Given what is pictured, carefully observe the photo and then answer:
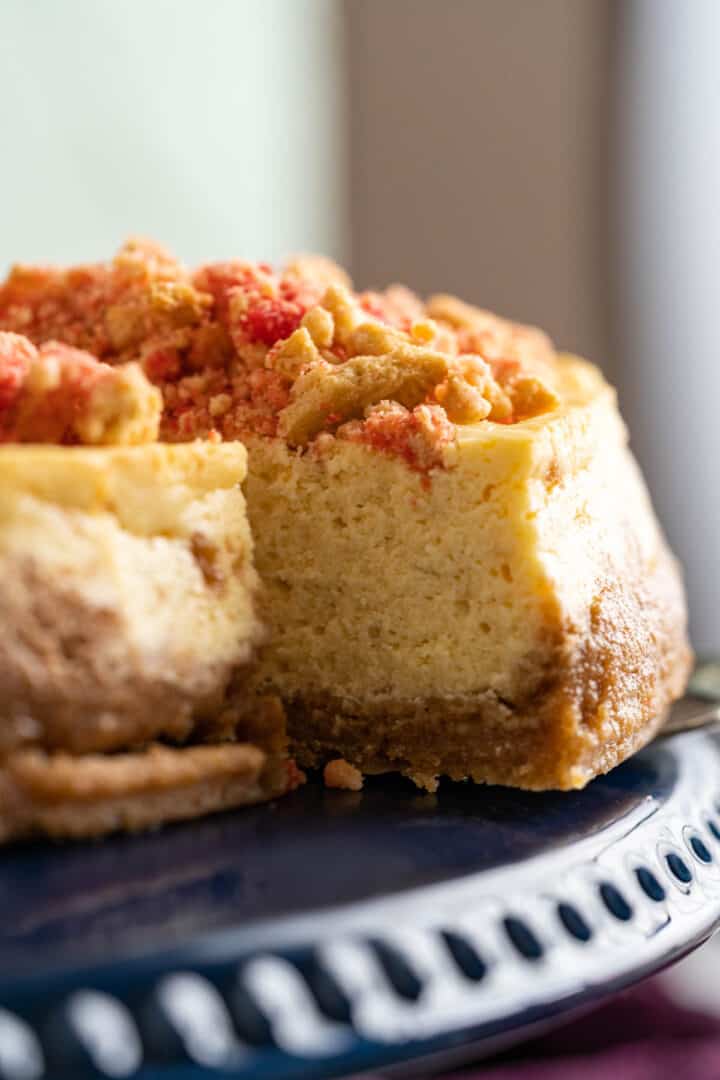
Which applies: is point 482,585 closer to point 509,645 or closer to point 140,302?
point 509,645

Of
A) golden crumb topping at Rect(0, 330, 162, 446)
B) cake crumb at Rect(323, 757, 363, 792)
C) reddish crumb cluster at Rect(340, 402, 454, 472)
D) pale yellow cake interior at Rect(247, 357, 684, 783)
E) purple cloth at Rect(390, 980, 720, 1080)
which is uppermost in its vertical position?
golden crumb topping at Rect(0, 330, 162, 446)

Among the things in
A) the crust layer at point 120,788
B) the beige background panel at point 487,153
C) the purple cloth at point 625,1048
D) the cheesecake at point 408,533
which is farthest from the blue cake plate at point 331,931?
the beige background panel at point 487,153

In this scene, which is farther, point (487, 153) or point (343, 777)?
point (487, 153)

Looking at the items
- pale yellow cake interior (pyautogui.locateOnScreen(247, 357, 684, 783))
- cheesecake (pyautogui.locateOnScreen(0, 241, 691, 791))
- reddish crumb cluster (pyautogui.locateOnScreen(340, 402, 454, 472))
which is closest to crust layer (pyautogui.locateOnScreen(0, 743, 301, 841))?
cheesecake (pyautogui.locateOnScreen(0, 241, 691, 791))

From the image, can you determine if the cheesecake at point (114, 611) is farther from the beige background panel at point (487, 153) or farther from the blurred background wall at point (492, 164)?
the beige background panel at point (487, 153)

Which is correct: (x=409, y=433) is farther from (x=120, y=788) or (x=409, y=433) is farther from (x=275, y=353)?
(x=120, y=788)

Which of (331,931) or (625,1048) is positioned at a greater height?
(331,931)

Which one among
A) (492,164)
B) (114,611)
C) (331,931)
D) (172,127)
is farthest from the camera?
(492,164)

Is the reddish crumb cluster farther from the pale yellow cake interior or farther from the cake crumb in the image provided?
the cake crumb

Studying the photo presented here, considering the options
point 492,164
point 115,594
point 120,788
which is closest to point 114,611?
point 115,594
